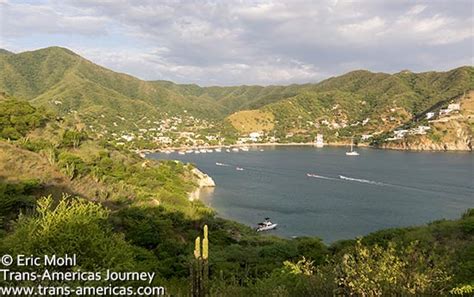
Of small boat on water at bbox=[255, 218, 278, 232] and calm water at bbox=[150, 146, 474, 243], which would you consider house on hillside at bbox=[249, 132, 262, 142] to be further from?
small boat on water at bbox=[255, 218, 278, 232]

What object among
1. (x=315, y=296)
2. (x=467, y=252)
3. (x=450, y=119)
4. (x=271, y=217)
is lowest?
(x=271, y=217)

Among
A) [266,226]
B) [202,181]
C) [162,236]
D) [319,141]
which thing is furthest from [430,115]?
[162,236]

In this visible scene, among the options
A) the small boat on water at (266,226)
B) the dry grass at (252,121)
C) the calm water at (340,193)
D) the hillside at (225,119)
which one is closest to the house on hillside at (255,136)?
the hillside at (225,119)

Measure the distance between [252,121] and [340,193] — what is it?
118m

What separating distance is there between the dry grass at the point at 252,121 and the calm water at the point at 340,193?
71.4 meters

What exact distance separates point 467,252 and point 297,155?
3950 inches

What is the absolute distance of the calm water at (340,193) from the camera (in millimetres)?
47188

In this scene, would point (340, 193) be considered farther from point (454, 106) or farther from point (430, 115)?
point (454, 106)

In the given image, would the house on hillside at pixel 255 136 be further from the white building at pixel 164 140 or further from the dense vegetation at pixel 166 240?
the dense vegetation at pixel 166 240

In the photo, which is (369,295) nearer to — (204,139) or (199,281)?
(199,281)

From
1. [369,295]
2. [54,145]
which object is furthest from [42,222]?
[54,145]

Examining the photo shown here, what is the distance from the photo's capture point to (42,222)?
1423 centimetres

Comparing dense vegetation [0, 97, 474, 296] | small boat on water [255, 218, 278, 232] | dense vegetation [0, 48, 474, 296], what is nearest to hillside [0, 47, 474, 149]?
dense vegetation [0, 48, 474, 296]

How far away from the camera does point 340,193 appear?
207 ft
